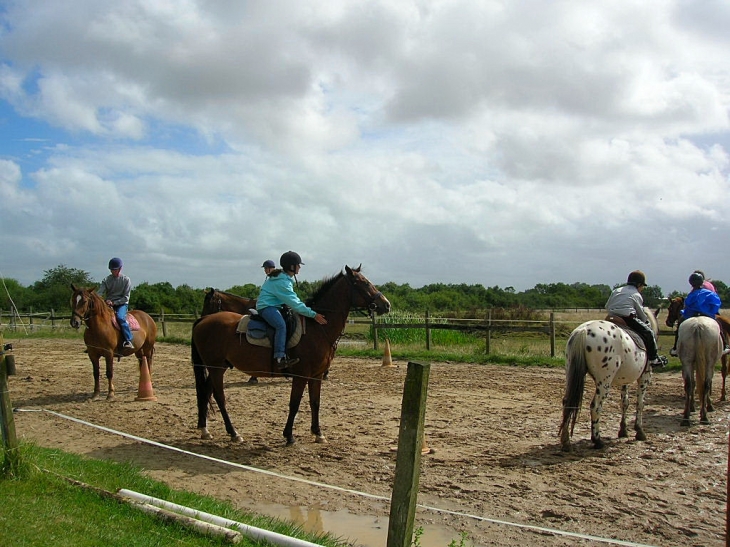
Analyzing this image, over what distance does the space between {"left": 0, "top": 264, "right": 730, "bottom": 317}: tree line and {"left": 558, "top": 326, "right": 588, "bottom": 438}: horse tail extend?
3223 cm

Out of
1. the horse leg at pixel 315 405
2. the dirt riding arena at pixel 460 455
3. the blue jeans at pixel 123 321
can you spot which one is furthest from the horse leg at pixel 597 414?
the blue jeans at pixel 123 321

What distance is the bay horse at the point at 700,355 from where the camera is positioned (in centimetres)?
914

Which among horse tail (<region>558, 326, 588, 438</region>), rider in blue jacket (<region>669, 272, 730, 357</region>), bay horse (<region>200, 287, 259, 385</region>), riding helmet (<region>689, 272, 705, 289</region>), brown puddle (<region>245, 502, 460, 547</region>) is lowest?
brown puddle (<region>245, 502, 460, 547</region>)

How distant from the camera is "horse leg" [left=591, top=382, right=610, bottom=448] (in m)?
7.72

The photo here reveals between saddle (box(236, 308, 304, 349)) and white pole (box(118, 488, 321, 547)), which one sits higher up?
saddle (box(236, 308, 304, 349))

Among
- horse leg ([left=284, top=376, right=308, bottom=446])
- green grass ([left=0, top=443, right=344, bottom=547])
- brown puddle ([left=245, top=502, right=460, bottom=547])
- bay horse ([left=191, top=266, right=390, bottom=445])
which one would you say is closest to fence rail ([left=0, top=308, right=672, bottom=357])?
green grass ([left=0, top=443, right=344, bottom=547])

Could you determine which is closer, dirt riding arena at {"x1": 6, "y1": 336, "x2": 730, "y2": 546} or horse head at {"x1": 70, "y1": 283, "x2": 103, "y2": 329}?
dirt riding arena at {"x1": 6, "y1": 336, "x2": 730, "y2": 546}

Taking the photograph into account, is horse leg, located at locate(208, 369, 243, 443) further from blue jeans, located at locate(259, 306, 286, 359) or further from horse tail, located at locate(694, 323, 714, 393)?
horse tail, located at locate(694, 323, 714, 393)

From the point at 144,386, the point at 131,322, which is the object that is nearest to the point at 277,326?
the point at 144,386

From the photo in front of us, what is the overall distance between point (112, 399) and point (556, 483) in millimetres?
8472

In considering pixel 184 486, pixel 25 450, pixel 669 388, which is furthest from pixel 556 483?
pixel 669 388

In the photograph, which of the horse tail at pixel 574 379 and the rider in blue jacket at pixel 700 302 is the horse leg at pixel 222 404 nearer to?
the horse tail at pixel 574 379

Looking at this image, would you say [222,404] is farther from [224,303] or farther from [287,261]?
[224,303]

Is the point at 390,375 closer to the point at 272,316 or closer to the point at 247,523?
the point at 272,316
